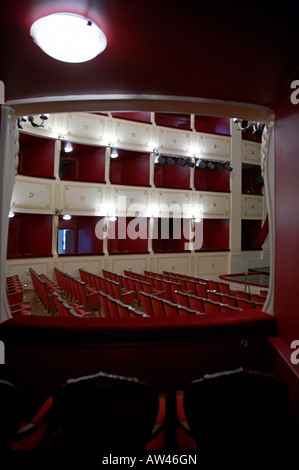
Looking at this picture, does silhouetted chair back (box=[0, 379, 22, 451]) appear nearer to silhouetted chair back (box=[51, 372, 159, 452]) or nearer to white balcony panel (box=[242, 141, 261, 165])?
silhouetted chair back (box=[51, 372, 159, 452])

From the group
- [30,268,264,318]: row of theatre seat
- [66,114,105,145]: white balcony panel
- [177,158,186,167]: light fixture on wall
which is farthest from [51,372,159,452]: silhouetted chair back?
[177,158,186,167]: light fixture on wall

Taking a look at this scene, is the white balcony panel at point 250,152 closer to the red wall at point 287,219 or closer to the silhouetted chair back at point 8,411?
the red wall at point 287,219

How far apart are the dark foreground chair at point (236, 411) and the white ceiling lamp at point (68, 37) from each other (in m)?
1.14

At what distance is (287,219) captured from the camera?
1372 mm

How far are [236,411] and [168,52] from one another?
1233 millimetres

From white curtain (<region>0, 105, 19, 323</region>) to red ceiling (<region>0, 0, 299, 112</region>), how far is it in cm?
14

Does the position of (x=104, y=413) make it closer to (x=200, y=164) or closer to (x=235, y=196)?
(x=200, y=164)

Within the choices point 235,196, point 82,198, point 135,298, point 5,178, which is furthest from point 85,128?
point 5,178

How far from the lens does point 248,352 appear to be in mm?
1431

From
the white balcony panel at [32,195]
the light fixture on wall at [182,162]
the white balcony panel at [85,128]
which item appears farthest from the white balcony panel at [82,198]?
the light fixture on wall at [182,162]

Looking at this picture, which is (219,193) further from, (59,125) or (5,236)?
(5,236)

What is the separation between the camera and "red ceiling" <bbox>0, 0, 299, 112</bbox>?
3.04ft

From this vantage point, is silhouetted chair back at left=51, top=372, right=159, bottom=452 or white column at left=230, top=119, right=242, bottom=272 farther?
white column at left=230, top=119, right=242, bottom=272
